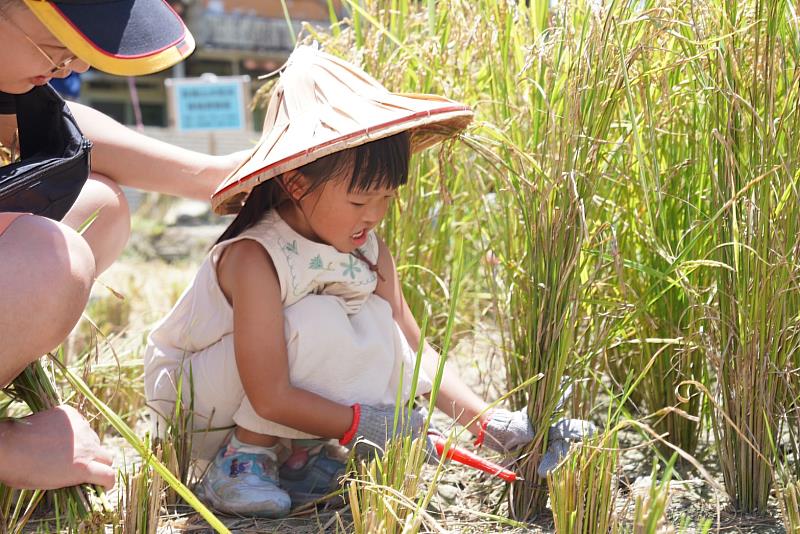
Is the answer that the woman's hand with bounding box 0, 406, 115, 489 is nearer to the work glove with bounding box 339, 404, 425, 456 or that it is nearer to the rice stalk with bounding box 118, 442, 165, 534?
the rice stalk with bounding box 118, 442, 165, 534

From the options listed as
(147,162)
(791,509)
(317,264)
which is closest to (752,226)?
(791,509)

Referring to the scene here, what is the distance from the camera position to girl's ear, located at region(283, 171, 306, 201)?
172 centimetres

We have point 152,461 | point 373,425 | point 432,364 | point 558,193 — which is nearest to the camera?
point 152,461

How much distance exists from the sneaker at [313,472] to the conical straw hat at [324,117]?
0.51 metres

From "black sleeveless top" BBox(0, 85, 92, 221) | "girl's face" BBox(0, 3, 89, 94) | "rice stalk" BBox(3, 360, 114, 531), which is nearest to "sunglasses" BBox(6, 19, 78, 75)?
"girl's face" BBox(0, 3, 89, 94)

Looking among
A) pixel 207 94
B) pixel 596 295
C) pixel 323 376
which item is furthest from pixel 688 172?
pixel 207 94

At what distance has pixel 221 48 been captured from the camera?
14.1 m

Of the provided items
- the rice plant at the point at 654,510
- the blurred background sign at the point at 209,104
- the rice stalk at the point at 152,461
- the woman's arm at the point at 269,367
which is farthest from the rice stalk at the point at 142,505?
the blurred background sign at the point at 209,104

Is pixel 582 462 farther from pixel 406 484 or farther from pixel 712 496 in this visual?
pixel 712 496

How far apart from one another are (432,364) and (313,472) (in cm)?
32

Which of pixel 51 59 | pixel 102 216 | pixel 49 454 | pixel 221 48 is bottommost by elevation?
pixel 49 454

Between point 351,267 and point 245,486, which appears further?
point 351,267

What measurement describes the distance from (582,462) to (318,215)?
2.36 feet

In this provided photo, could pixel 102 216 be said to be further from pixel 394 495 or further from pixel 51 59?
pixel 394 495
